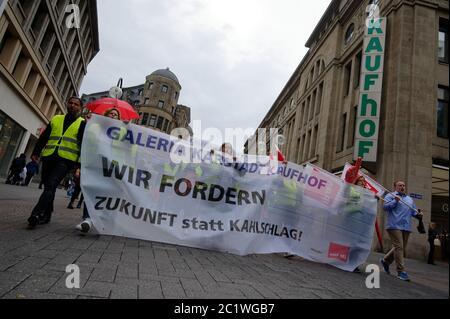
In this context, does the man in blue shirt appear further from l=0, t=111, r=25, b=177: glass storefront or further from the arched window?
l=0, t=111, r=25, b=177: glass storefront

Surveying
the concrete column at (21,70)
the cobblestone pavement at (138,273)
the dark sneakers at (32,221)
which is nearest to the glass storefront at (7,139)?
the concrete column at (21,70)

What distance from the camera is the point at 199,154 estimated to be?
519cm

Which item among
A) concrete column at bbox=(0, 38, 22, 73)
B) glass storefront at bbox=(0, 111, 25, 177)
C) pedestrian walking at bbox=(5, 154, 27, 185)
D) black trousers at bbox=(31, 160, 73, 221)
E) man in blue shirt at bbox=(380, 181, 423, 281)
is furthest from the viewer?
glass storefront at bbox=(0, 111, 25, 177)

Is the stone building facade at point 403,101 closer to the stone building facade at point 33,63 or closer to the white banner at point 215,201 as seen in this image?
the white banner at point 215,201

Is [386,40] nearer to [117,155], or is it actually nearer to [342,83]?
[342,83]

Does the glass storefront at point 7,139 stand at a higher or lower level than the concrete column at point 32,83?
lower

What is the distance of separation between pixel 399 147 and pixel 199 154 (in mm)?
12018

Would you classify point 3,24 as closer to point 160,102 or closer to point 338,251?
point 338,251

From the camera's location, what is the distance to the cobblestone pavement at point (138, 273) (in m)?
2.12

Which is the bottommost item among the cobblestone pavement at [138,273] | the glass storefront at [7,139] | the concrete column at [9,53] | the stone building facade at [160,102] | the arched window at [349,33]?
the cobblestone pavement at [138,273]

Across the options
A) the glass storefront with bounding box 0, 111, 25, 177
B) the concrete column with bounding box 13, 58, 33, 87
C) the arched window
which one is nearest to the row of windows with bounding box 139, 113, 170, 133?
the glass storefront with bounding box 0, 111, 25, 177

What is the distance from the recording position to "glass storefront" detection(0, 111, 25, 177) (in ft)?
58.1

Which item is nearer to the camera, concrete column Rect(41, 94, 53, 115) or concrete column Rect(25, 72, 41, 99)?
concrete column Rect(25, 72, 41, 99)

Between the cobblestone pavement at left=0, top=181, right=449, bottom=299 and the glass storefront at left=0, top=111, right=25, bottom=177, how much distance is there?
54.3ft
